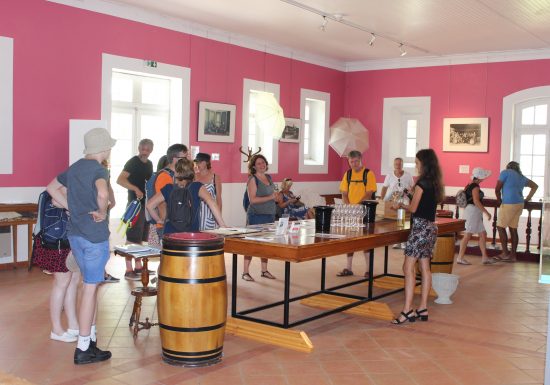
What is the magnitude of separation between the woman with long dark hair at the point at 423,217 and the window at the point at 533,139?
22.4 feet

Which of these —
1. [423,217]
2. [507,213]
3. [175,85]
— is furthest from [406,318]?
[175,85]

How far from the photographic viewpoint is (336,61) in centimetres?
1351

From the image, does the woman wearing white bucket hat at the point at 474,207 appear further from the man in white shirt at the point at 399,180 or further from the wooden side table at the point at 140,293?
the wooden side table at the point at 140,293

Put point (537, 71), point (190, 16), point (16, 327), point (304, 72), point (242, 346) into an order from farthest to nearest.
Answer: point (304, 72)
point (537, 71)
point (190, 16)
point (16, 327)
point (242, 346)

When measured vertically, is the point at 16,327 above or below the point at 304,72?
below

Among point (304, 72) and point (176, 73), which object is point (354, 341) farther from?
point (304, 72)

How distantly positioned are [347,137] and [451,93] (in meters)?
2.32

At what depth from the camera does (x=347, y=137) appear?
12039 millimetres

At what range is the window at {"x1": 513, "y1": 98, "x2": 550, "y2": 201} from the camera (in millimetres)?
11695

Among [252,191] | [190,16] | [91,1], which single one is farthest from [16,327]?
[190,16]

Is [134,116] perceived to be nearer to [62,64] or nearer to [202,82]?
[202,82]

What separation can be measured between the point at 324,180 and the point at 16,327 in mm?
8855

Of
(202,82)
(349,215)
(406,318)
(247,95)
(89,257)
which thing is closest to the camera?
(89,257)

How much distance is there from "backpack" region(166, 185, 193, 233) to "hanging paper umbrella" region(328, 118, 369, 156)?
731cm
